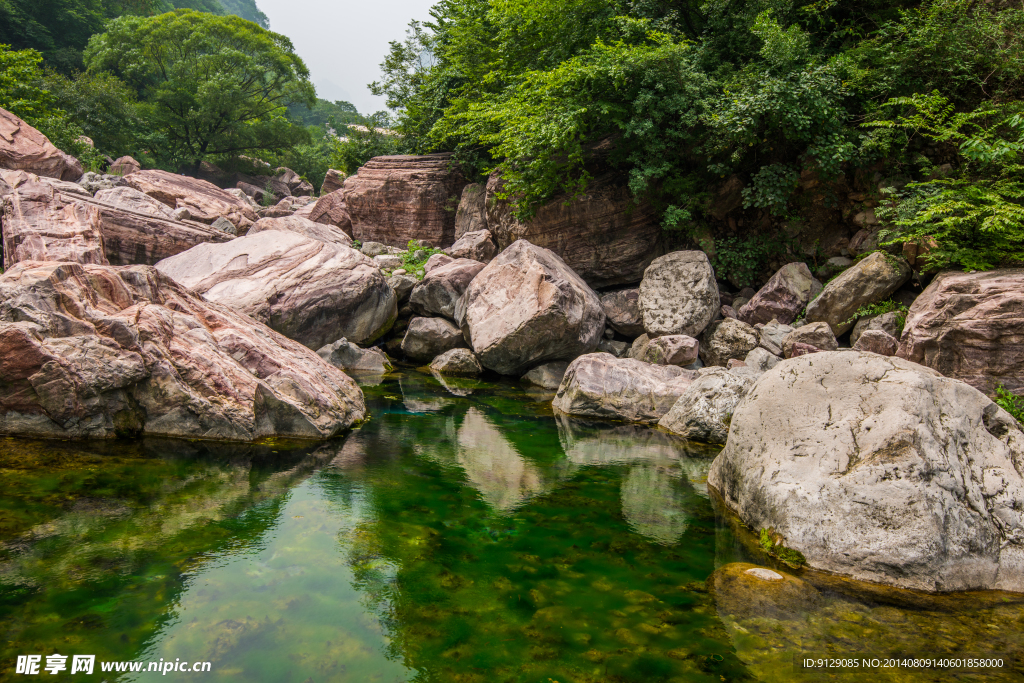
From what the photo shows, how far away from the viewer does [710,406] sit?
732cm

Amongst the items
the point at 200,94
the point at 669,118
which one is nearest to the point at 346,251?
the point at 669,118

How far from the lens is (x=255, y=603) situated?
321 cm

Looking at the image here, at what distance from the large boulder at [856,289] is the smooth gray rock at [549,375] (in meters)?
4.76

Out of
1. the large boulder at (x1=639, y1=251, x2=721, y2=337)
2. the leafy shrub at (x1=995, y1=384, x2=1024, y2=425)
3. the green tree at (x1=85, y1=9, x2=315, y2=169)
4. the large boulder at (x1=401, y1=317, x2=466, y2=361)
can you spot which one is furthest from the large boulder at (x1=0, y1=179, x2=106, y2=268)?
the green tree at (x1=85, y1=9, x2=315, y2=169)

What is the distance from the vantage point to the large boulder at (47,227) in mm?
9164

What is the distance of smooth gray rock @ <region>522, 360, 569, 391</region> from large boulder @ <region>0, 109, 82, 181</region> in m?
15.8

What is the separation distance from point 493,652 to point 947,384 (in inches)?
176

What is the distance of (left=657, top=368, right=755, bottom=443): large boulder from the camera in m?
7.21

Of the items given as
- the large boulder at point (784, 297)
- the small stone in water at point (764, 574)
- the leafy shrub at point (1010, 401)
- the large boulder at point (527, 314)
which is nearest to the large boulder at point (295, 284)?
the large boulder at point (527, 314)

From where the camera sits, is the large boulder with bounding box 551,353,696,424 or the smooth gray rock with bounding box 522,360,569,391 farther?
the smooth gray rock with bounding box 522,360,569,391

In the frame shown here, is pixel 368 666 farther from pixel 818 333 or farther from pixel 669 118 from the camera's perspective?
pixel 669 118

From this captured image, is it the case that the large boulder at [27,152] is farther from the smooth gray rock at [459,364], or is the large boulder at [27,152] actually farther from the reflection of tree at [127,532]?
the reflection of tree at [127,532]

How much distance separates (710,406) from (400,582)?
5.21 m

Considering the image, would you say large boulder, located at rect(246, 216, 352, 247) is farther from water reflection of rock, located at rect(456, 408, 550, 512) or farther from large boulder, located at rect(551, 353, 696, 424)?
water reflection of rock, located at rect(456, 408, 550, 512)
